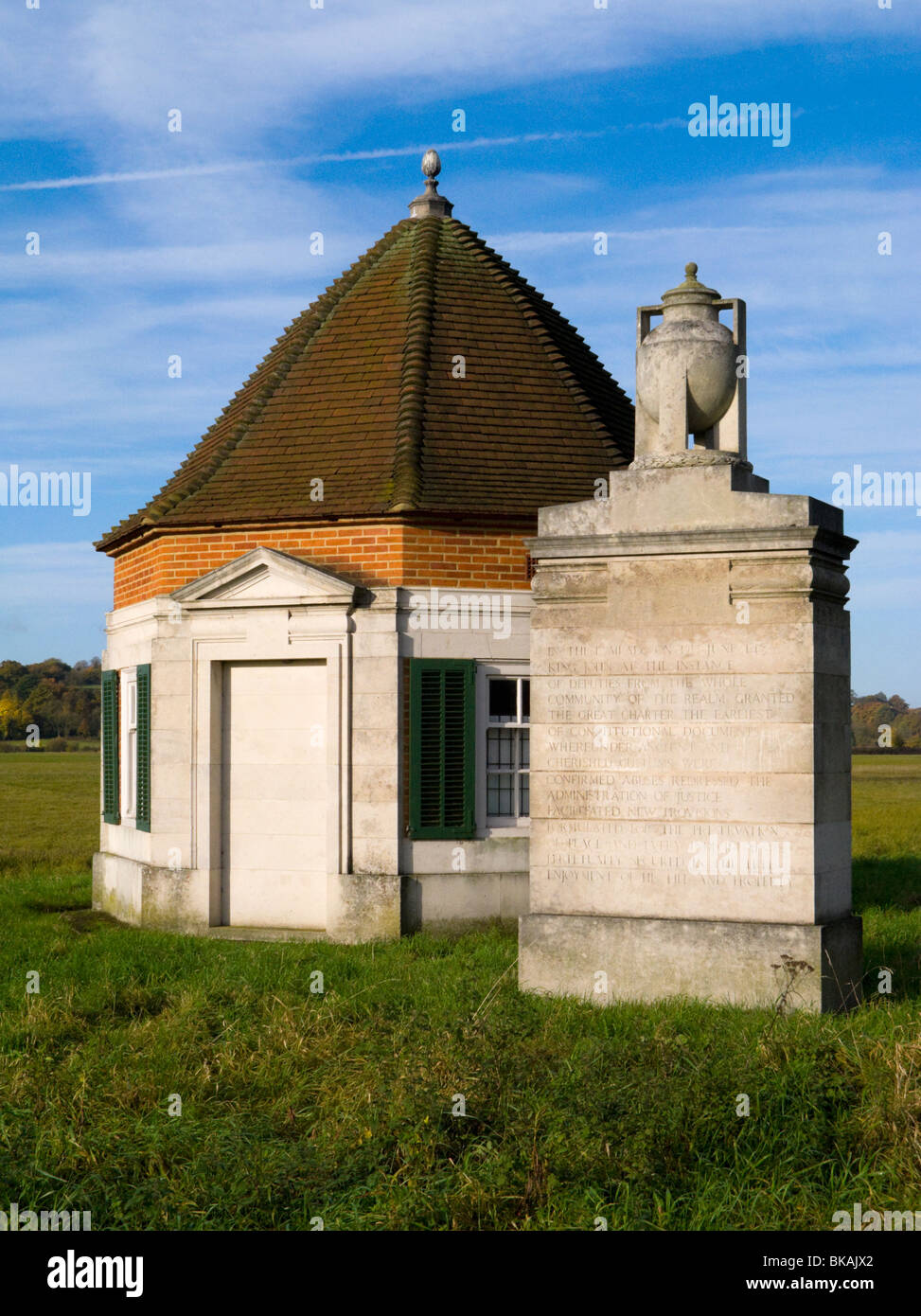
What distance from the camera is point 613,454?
15094 mm

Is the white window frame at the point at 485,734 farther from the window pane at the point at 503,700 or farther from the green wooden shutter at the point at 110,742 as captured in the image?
the green wooden shutter at the point at 110,742

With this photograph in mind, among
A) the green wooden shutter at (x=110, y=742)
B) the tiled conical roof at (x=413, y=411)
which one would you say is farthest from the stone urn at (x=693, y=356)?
the green wooden shutter at (x=110, y=742)

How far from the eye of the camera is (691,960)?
30.0ft

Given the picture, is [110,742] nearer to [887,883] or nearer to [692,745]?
[692,745]

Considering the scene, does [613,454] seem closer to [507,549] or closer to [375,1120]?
[507,549]

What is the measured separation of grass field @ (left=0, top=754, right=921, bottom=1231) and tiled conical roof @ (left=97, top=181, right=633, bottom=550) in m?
5.75

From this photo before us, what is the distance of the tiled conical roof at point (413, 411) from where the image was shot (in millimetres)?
14164

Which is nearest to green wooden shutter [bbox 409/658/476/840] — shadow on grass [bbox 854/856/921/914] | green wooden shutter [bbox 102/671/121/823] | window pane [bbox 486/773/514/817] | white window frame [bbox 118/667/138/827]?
window pane [bbox 486/773/514/817]

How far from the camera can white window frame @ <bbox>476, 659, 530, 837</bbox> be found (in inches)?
542

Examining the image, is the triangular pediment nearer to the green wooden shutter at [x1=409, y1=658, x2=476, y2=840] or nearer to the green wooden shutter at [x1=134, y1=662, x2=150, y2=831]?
the green wooden shutter at [x1=409, y1=658, x2=476, y2=840]
